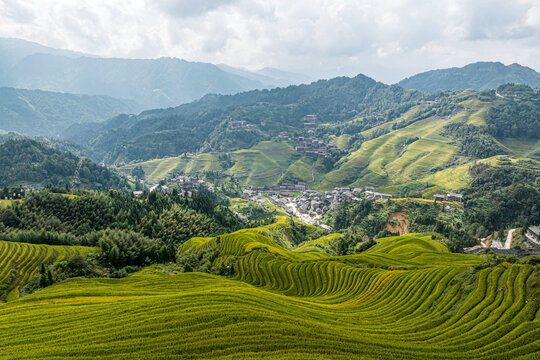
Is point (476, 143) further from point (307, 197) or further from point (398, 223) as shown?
point (307, 197)

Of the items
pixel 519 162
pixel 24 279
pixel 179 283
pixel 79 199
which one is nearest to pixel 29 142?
pixel 79 199

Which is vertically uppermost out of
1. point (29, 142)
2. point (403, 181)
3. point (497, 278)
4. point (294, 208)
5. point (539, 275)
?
point (29, 142)

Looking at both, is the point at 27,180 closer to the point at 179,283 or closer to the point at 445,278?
the point at 179,283

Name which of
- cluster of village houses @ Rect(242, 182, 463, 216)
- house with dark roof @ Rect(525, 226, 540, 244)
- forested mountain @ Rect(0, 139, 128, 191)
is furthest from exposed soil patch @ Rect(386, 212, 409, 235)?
forested mountain @ Rect(0, 139, 128, 191)

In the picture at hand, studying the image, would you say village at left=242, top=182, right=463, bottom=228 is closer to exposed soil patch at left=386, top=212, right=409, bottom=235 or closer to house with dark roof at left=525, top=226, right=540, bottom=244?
exposed soil patch at left=386, top=212, right=409, bottom=235

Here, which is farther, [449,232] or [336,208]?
[336,208]

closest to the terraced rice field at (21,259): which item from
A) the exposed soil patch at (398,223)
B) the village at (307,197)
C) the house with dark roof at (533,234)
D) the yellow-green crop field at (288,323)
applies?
the yellow-green crop field at (288,323)
